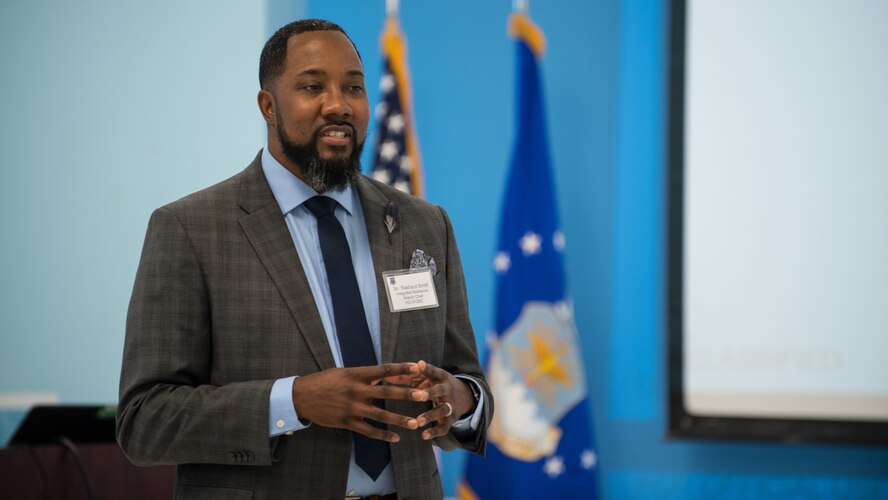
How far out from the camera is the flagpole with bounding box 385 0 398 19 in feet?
12.9

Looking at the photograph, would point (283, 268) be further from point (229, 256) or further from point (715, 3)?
point (715, 3)

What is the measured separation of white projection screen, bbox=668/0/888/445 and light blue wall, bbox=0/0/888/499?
0.19 m

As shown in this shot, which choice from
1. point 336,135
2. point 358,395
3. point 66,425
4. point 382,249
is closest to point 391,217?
point 382,249

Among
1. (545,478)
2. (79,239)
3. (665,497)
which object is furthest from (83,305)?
(665,497)

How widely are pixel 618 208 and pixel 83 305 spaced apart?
264 cm

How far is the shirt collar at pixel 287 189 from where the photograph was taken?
1634 millimetres

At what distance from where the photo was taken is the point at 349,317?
60.5 inches

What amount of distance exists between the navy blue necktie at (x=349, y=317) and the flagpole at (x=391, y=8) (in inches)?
99.0

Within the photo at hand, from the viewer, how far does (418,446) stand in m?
1.54

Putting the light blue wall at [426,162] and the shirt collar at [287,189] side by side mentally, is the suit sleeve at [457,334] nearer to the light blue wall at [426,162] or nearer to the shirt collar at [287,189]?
the shirt collar at [287,189]

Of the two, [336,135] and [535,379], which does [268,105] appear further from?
[535,379]

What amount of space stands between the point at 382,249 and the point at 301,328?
0.25m

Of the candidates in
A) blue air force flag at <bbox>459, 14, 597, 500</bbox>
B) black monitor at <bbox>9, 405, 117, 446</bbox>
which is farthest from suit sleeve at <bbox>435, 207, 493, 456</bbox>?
blue air force flag at <bbox>459, 14, 597, 500</bbox>

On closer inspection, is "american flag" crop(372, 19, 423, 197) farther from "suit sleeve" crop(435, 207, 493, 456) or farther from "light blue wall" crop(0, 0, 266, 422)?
"suit sleeve" crop(435, 207, 493, 456)
